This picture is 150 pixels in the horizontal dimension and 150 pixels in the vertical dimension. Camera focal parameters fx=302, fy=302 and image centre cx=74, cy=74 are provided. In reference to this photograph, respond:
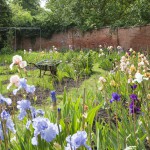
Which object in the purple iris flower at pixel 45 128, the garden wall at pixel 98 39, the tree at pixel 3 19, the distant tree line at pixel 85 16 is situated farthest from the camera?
the tree at pixel 3 19

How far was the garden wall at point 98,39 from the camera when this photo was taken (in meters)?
14.7

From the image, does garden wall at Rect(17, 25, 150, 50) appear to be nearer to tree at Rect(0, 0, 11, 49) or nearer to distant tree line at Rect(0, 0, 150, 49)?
distant tree line at Rect(0, 0, 150, 49)

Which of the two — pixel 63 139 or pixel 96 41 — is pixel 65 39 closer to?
pixel 96 41

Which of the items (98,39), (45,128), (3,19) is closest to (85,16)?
(98,39)

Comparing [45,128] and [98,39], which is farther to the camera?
[98,39]

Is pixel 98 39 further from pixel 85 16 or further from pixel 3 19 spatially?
pixel 3 19

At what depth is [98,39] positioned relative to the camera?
58.4ft

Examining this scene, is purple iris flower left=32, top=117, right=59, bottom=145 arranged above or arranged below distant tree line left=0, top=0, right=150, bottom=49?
below

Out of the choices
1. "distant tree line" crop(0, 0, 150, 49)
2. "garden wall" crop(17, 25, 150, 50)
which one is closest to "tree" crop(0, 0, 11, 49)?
"distant tree line" crop(0, 0, 150, 49)

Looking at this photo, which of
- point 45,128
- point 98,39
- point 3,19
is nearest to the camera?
point 45,128

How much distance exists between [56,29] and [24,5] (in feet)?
75.0

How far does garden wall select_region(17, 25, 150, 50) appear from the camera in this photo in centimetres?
1470

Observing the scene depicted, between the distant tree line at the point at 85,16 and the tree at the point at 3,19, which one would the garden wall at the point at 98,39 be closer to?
the distant tree line at the point at 85,16

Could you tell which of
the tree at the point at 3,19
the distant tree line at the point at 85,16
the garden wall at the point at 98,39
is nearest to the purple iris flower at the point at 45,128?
the garden wall at the point at 98,39
